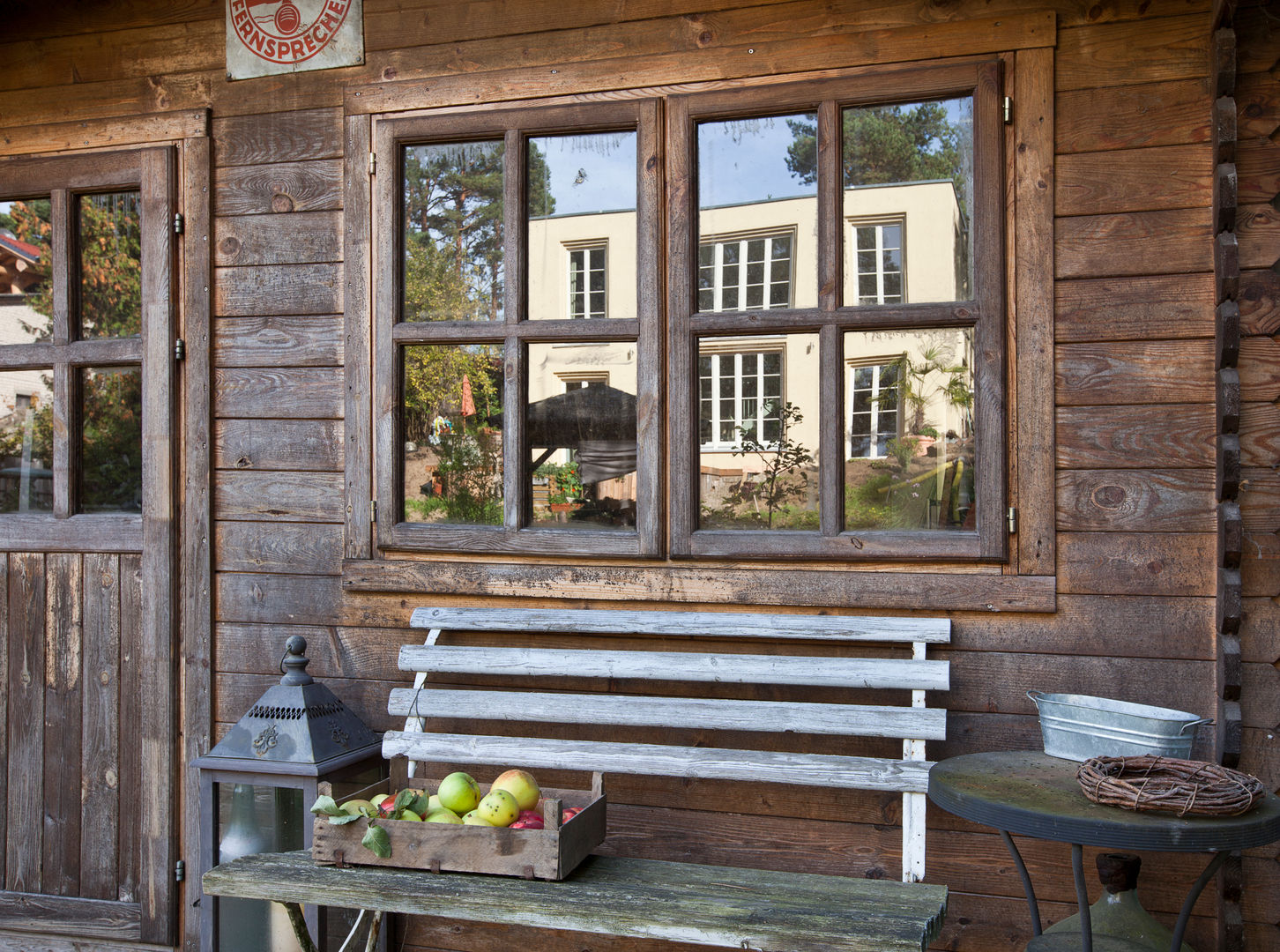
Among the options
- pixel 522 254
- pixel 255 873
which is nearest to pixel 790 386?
pixel 522 254

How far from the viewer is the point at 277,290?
3.12 metres

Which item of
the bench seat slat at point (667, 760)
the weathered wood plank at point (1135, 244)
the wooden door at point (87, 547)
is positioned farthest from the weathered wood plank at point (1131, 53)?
the wooden door at point (87, 547)

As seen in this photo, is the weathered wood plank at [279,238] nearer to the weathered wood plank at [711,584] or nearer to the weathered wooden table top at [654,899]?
the weathered wood plank at [711,584]

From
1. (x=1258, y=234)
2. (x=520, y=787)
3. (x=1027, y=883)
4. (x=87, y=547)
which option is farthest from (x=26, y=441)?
(x=1258, y=234)

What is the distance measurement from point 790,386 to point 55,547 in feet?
7.67

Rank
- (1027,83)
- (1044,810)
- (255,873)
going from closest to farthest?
(1044,810), (255,873), (1027,83)

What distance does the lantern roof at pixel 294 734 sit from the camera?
8.60 feet

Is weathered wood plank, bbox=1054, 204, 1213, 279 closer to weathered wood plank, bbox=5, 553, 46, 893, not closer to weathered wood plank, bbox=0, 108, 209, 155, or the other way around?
weathered wood plank, bbox=0, 108, 209, 155

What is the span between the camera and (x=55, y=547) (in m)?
3.27

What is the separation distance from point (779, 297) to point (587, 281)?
0.55m

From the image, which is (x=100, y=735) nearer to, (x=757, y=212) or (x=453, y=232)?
(x=453, y=232)

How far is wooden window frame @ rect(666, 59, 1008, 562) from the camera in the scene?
2.62m

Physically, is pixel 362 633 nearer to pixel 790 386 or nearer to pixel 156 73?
pixel 790 386

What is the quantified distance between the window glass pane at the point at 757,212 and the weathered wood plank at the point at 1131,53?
65cm
